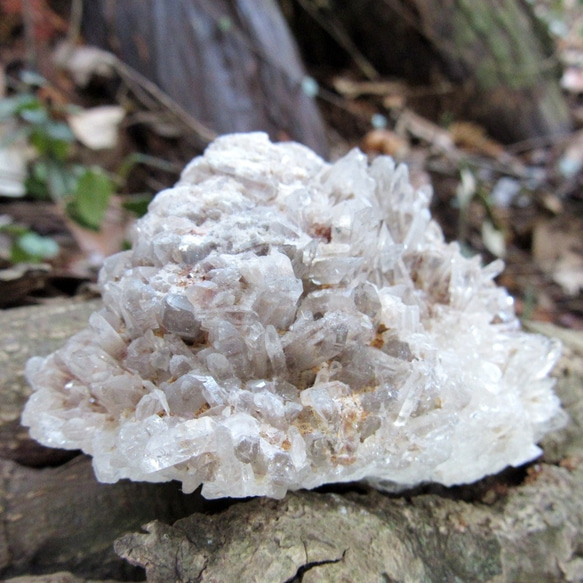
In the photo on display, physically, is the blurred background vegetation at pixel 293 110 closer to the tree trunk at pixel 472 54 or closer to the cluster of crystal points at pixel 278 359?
the tree trunk at pixel 472 54

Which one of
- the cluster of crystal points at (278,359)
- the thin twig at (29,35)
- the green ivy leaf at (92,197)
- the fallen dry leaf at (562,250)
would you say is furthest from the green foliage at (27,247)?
the fallen dry leaf at (562,250)

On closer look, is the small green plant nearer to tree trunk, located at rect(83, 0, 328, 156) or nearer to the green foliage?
the green foliage

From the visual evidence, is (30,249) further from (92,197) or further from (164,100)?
(164,100)

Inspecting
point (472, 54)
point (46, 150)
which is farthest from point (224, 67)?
point (472, 54)

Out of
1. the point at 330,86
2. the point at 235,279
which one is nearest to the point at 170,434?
the point at 235,279

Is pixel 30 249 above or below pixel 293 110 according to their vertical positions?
below

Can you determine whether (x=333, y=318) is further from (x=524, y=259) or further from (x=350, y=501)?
(x=524, y=259)
